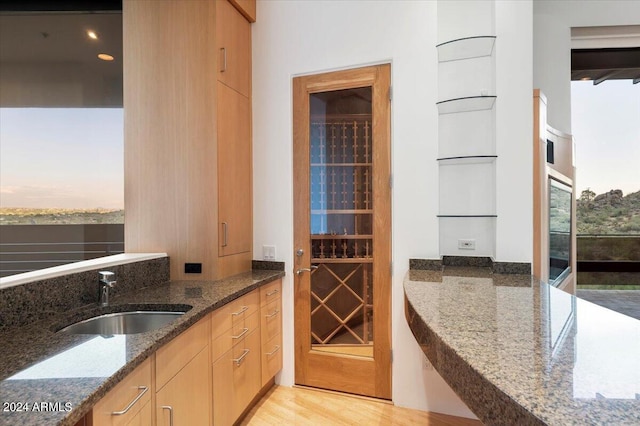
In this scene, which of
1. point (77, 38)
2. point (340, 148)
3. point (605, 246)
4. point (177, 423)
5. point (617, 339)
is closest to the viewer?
point (617, 339)

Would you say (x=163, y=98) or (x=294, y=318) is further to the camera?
(x=294, y=318)

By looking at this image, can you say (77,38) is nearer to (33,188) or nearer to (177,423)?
(33,188)

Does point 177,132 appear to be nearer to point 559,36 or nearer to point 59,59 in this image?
point 59,59

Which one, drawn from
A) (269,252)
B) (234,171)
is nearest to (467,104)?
(234,171)

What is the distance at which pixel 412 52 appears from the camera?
2.48 metres

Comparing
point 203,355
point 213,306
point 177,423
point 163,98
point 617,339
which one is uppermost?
→ point 163,98

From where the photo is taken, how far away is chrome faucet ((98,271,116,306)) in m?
1.73

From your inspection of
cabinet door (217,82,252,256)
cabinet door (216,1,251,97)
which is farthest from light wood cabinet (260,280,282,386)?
cabinet door (216,1,251,97)

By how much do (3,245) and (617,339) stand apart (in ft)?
16.8

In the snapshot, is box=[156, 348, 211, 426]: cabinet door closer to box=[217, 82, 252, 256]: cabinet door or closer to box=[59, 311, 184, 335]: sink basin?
box=[59, 311, 184, 335]: sink basin

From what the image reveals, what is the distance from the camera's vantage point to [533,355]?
799 mm

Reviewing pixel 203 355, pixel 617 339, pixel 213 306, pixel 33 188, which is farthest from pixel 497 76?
pixel 33 188

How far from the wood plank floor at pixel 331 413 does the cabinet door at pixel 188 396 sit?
0.72m

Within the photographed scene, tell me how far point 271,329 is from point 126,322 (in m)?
1.10
